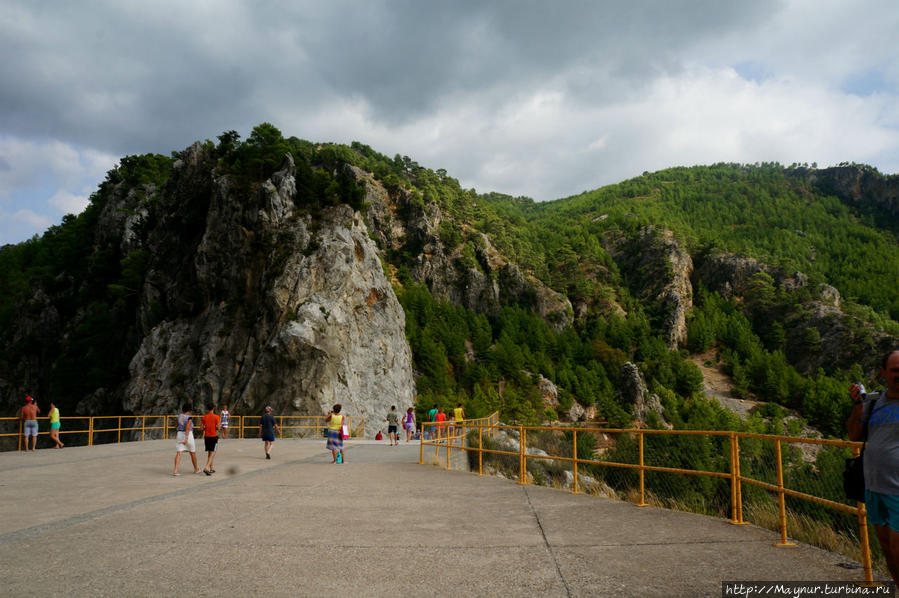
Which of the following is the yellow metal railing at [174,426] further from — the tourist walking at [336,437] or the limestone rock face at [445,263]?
the limestone rock face at [445,263]

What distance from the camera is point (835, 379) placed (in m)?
107

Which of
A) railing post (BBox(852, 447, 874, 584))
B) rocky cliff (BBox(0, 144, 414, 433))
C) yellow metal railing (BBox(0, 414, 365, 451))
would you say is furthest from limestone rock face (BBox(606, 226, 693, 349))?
railing post (BBox(852, 447, 874, 584))

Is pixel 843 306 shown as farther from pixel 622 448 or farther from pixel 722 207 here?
pixel 622 448

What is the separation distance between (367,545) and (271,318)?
39.0 metres

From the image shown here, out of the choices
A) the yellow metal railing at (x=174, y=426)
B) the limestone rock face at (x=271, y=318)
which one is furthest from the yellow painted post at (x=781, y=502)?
the limestone rock face at (x=271, y=318)

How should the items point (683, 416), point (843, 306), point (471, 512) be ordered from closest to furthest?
point (471, 512) → point (683, 416) → point (843, 306)

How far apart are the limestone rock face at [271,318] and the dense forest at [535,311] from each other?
10.6 ft

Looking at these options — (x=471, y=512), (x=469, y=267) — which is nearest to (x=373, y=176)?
(x=469, y=267)

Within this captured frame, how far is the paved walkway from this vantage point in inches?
181

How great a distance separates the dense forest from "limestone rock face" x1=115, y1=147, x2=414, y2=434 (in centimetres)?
324

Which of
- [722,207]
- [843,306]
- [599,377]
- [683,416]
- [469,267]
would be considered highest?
[722,207]

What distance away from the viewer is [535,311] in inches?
4560

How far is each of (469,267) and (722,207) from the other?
434 ft

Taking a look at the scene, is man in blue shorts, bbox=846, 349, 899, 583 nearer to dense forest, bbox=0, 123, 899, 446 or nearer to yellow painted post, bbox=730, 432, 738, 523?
yellow painted post, bbox=730, 432, 738, 523
